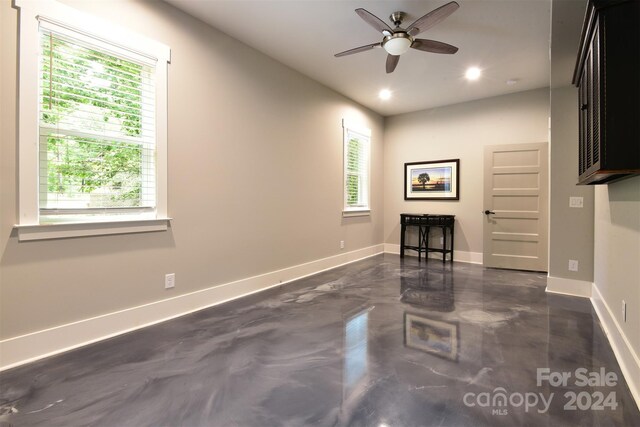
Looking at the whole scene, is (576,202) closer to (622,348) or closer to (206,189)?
(622,348)

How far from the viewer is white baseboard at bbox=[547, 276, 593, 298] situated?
354 centimetres

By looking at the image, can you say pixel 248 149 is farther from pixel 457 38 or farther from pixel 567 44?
pixel 567 44

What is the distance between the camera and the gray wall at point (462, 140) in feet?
16.5

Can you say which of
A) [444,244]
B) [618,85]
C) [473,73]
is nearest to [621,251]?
[618,85]

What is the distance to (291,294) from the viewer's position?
361 centimetres

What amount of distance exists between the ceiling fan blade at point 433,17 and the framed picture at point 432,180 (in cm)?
341

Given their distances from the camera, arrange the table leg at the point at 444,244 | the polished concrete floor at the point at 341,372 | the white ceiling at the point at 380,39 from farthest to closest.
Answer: the table leg at the point at 444,244, the white ceiling at the point at 380,39, the polished concrete floor at the point at 341,372

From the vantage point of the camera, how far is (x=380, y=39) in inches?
135

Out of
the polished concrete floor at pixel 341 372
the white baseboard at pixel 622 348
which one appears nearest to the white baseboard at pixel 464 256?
the polished concrete floor at pixel 341 372

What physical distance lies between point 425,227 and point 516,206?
1.57 meters

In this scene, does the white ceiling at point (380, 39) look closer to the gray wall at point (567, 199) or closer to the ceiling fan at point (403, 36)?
the ceiling fan at point (403, 36)

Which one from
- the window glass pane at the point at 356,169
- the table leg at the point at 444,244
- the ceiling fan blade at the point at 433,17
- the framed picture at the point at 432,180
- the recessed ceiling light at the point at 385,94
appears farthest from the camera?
the framed picture at the point at 432,180

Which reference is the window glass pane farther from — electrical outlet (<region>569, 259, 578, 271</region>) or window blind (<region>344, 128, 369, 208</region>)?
electrical outlet (<region>569, 259, 578, 271</region>)

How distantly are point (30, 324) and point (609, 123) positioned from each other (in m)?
3.81
